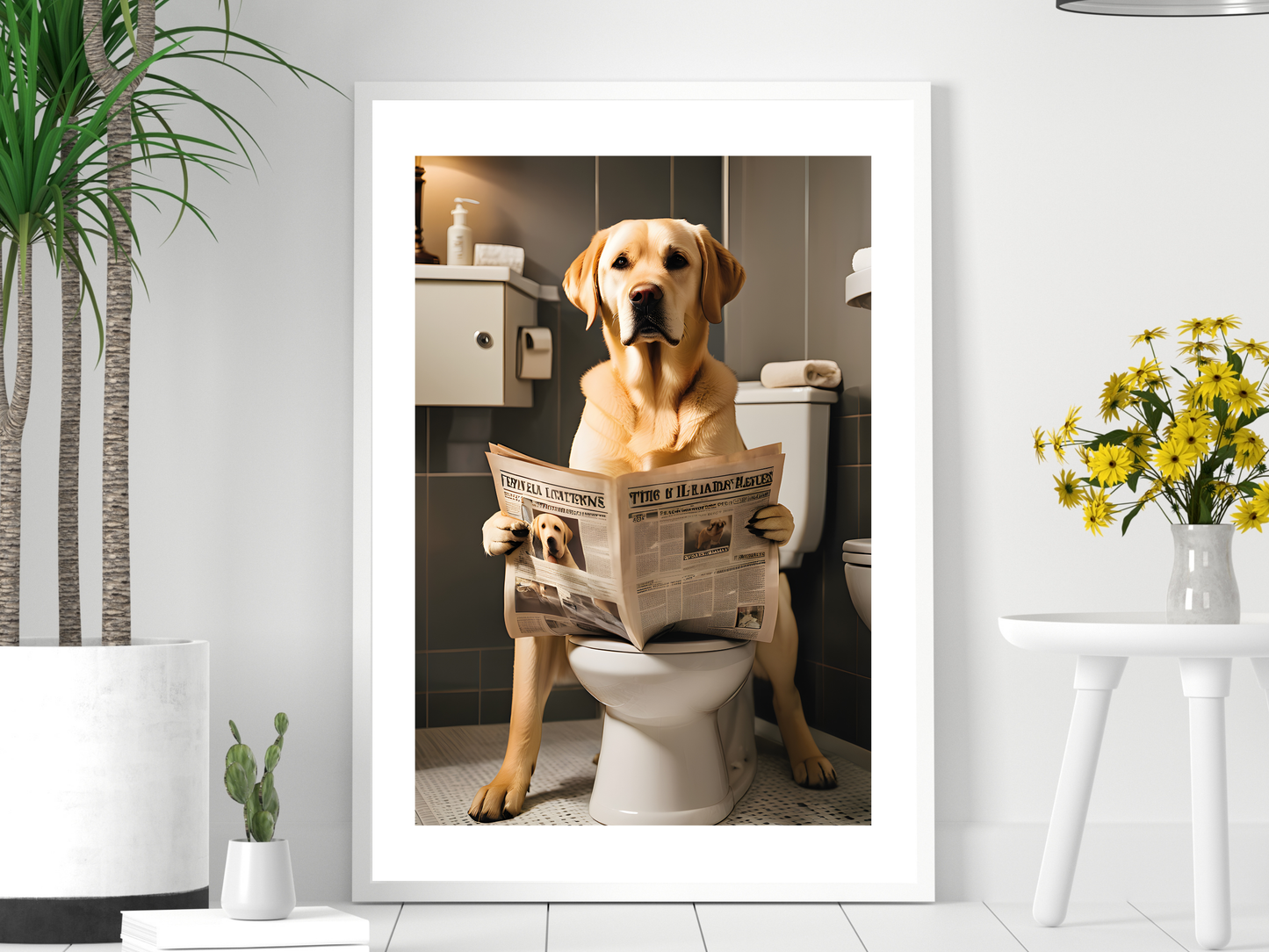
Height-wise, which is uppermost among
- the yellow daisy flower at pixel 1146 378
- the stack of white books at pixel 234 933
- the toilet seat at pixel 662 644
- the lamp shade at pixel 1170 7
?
the lamp shade at pixel 1170 7

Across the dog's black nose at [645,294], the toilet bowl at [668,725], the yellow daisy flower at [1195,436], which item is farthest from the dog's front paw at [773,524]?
the yellow daisy flower at [1195,436]

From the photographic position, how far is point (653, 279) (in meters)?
1.83

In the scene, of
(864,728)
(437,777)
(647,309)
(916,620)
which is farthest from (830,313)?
(437,777)

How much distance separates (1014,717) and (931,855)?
0.26 metres

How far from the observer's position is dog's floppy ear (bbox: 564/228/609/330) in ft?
5.93

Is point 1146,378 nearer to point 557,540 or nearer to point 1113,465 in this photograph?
point 1113,465

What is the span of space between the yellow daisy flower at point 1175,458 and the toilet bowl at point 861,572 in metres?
0.47

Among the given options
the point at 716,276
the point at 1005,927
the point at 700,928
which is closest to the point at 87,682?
the point at 700,928

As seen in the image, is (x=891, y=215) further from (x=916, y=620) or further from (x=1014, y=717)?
(x=1014, y=717)

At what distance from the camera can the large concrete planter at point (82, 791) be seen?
1402 millimetres

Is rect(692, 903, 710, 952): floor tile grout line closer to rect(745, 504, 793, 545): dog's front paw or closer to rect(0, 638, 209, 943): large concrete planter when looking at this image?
rect(745, 504, 793, 545): dog's front paw

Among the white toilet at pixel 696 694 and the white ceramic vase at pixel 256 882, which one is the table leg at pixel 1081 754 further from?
the white ceramic vase at pixel 256 882

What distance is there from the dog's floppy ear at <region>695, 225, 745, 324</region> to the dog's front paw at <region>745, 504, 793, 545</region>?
33 centimetres

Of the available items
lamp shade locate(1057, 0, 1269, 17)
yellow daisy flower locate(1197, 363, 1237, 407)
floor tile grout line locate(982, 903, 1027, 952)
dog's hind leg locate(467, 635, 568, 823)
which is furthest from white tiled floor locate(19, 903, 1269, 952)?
lamp shade locate(1057, 0, 1269, 17)
